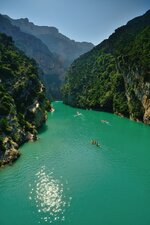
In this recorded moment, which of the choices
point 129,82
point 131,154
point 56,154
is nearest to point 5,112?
point 56,154

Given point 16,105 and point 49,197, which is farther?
point 16,105

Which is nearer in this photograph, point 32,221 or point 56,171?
point 32,221

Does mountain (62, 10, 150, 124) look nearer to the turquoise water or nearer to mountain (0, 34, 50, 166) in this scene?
the turquoise water

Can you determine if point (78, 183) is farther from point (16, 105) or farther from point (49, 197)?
point (16, 105)

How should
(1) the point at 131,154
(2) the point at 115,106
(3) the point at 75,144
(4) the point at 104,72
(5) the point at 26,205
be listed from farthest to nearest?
1. (4) the point at 104,72
2. (2) the point at 115,106
3. (3) the point at 75,144
4. (1) the point at 131,154
5. (5) the point at 26,205

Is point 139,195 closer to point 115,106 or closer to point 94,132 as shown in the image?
point 94,132

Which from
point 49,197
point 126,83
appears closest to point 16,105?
point 49,197
